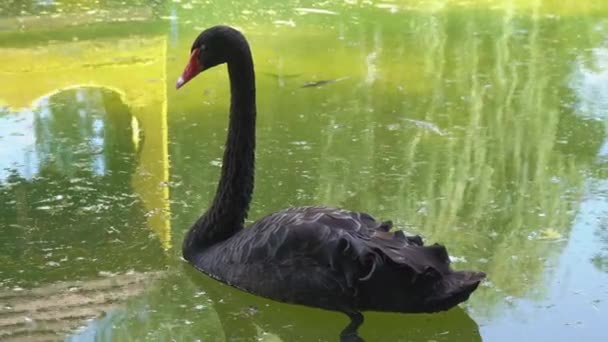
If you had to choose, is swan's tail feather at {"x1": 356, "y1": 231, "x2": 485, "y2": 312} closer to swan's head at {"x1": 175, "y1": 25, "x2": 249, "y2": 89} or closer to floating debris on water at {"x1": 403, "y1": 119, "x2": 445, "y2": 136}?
swan's head at {"x1": 175, "y1": 25, "x2": 249, "y2": 89}

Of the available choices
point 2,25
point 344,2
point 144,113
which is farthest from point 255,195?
point 344,2

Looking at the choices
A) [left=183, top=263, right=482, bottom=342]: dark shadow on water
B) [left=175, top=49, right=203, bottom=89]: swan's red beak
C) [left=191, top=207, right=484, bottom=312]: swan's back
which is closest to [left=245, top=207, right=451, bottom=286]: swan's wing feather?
[left=191, top=207, right=484, bottom=312]: swan's back

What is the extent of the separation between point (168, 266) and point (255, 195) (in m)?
0.59

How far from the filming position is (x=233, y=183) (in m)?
2.84

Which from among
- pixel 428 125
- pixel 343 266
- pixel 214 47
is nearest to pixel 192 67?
pixel 214 47

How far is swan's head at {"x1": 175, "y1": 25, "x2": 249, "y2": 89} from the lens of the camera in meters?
2.72

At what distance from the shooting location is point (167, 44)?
5320 mm

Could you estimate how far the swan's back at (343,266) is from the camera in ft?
7.68

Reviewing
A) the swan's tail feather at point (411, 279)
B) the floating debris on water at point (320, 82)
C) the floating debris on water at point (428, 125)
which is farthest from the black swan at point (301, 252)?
the floating debris on water at point (320, 82)

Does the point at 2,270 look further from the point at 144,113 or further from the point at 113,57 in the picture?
the point at 113,57

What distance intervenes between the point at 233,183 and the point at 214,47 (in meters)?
0.42

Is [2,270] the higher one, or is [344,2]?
[344,2]

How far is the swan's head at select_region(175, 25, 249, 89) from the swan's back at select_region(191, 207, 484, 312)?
51cm

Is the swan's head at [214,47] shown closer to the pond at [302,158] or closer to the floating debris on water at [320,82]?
the pond at [302,158]
